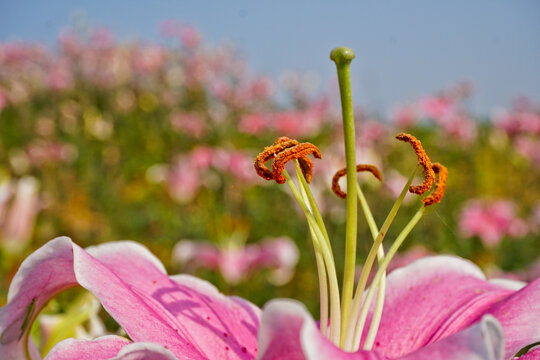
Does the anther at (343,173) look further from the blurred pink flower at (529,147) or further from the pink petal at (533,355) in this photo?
the blurred pink flower at (529,147)

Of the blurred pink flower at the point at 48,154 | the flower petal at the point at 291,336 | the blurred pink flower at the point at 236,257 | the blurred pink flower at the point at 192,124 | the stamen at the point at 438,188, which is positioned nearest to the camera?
the flower petal at the point at 291,336

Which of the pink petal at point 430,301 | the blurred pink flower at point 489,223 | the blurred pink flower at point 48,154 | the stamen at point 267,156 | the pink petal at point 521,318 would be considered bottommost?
the blurred pink flower at point 489,223

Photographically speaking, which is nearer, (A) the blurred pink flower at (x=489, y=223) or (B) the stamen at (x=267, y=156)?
(B) the stamen at (x=267, y=156)

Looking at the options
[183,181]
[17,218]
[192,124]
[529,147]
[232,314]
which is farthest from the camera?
[192,124]

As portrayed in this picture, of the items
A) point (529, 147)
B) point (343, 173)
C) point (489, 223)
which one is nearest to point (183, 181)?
point (489, 223)

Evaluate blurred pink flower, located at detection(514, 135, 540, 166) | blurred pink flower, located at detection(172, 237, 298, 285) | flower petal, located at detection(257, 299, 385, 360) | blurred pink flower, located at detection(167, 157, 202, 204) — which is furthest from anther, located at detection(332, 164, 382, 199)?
blurred pink flower, located at detection(514, 135, 540, 166)

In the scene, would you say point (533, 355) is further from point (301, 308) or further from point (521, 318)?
point (301, 308)

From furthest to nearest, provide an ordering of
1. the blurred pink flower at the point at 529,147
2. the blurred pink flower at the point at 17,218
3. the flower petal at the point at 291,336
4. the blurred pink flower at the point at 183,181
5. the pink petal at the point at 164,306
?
the blurred pink flower at the point at 183,181, the blurred pink flower at the point at 529,147, the blurred pink flower at the point at 17,218, the pink petal at the point at 164,306, the flower petal at the point at 291,336

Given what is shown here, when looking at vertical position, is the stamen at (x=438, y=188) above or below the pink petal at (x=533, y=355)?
above

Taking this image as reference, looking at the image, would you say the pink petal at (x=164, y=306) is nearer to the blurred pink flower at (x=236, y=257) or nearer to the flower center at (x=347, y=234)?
the flower center at (x=347, y=234)

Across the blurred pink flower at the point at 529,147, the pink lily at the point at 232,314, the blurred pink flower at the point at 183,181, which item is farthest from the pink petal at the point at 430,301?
the blurred pink flower at the point at 529,147
